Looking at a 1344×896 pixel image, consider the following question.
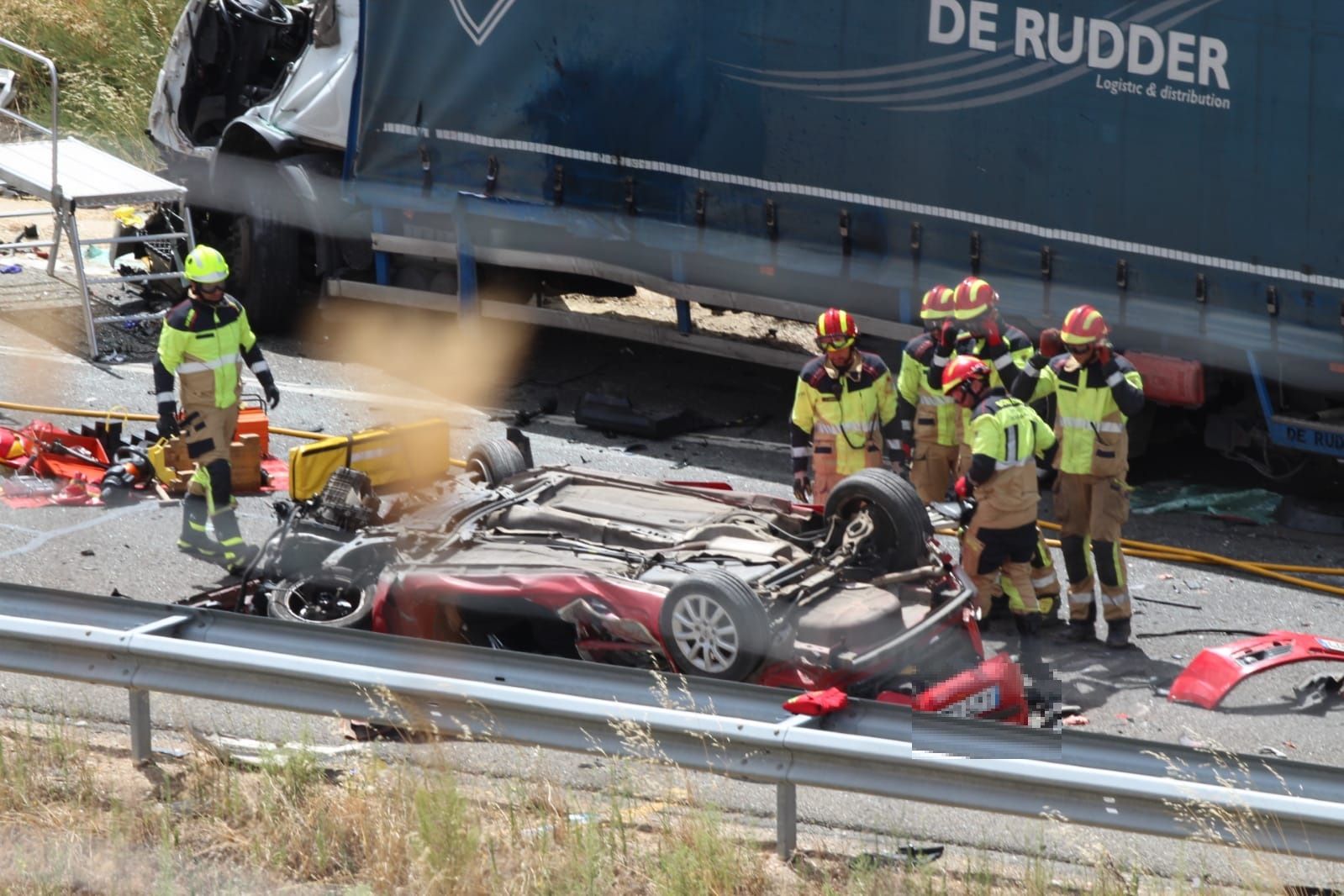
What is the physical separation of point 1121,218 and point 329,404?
5.44 meters

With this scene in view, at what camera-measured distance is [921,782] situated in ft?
17.3

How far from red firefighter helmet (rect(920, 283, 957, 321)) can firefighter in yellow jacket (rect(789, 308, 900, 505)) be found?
431mm

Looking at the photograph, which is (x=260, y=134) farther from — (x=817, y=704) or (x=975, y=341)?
(x=817, y=704)

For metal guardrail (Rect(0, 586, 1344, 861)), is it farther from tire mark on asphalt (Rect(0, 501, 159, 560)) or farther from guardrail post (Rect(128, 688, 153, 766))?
tire mark on asphalt (Rect(0, 501, 159, 560))

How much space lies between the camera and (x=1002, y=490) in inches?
338

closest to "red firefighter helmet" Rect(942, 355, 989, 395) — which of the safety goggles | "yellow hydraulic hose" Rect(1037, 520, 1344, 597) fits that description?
the safety goggles

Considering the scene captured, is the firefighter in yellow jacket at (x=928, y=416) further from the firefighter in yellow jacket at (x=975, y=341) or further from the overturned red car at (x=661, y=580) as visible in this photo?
the overturned red car at (x=661, y=580)

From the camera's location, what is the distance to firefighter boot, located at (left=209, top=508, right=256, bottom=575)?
9.52 m

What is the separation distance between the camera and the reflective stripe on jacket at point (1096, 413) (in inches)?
351

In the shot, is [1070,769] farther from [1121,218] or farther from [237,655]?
[1121,218]

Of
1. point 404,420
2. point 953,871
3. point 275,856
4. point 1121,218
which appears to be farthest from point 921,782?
point 404,420

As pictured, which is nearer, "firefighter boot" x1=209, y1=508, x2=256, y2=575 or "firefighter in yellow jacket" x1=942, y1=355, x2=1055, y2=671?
"firefighter in yellow jacket" x1=942, y1=355, x2=1055, y2=671

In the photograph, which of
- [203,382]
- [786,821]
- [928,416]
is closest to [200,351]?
[203,382]

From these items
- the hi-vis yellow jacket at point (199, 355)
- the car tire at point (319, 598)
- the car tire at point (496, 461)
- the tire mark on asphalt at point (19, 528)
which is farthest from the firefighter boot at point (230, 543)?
the car tire at point (496, 461)
